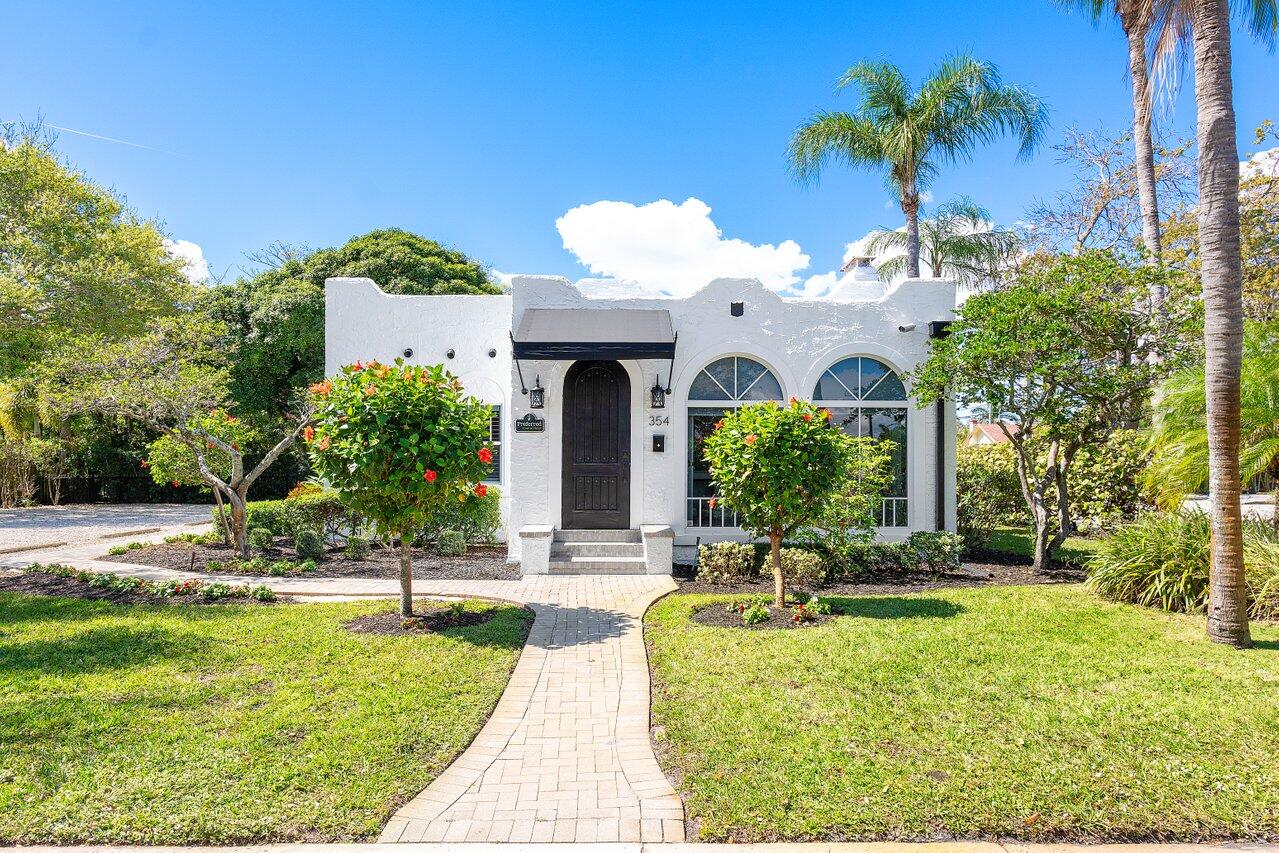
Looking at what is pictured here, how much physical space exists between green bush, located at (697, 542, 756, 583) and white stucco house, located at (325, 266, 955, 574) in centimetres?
99

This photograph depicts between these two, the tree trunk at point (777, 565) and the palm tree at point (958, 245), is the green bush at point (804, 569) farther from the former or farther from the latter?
the palm tree at point (958, 245)

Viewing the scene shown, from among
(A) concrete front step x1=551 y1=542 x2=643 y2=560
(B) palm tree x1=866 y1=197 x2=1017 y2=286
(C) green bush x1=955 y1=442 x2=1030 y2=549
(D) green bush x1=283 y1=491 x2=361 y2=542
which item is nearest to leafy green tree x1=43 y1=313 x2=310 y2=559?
(D) green bush x1=283 y1=491 x2=361 y2=542

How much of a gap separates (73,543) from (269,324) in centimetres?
885

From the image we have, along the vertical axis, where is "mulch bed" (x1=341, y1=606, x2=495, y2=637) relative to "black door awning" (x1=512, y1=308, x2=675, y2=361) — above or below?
below

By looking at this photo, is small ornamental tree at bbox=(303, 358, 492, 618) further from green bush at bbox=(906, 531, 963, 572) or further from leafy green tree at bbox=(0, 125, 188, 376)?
leafy green tree at bbox=(0, 125, 188, 376)

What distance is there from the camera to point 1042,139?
15.4m

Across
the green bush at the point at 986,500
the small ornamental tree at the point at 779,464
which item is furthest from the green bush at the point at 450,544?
the green bush at the point at 986,500

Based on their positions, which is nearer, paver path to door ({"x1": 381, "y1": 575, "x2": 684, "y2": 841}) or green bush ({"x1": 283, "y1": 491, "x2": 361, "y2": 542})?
paver path to door ({"x1": 381, "y1": 575, "x2": 684, "y2": 841})

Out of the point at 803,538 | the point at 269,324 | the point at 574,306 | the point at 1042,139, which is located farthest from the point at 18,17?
the point at 1042,139

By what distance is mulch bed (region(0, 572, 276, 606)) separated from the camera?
8344 millimetres

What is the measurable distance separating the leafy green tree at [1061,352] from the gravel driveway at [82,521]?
1751cm

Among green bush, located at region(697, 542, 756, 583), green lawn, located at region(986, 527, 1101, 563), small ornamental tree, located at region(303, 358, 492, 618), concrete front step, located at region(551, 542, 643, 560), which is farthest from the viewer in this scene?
green lawn, located at region(986, 527, 1101, 563)

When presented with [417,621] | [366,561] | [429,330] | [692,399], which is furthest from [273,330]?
[417,621]

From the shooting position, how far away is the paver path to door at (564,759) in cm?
355
